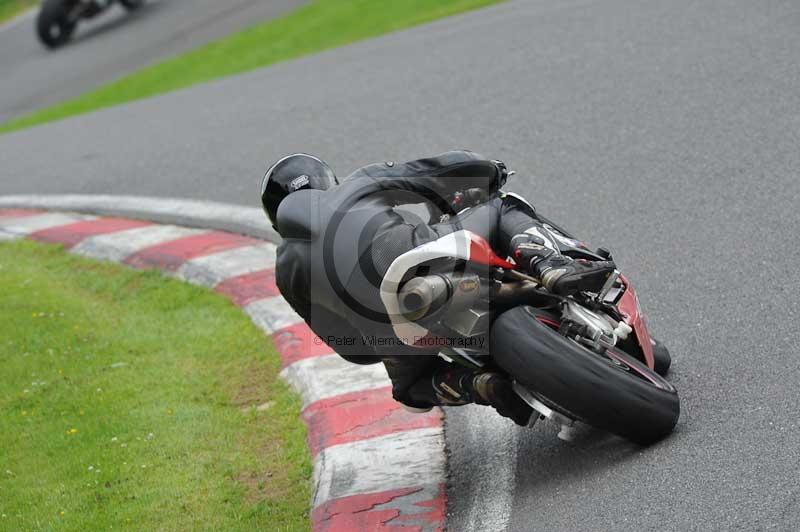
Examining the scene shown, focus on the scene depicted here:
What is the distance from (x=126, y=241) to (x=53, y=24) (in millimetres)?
12293

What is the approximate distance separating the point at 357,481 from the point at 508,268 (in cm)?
111

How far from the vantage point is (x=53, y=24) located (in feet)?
63.4

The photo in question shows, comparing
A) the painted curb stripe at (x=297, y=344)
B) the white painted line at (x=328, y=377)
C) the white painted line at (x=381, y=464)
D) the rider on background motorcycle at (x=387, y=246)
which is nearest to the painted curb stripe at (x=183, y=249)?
the painted curb stripe at (x=297, y=344)

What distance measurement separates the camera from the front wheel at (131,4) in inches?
791

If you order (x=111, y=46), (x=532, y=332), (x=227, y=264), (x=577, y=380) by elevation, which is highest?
(x=532, y=332)

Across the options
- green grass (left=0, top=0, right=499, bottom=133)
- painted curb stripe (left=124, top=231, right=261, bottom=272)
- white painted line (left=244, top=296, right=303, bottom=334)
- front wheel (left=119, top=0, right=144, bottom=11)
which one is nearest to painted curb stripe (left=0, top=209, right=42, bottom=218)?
painted curb stripe (left=124, top=231, right=261, bottom=272)

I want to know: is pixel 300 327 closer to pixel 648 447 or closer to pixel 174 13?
pixel 648 447

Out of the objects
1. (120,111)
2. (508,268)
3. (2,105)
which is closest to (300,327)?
(508,268)

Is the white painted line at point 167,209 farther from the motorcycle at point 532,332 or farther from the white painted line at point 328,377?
the motorcycle at point 532,332

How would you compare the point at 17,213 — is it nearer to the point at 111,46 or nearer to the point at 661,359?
the point at 661,359

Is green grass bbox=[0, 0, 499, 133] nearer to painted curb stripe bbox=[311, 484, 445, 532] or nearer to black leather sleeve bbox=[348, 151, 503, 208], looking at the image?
black leather sleeve bbox=[348, 151, 503, 208]

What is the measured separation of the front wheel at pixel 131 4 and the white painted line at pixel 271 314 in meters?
14.6

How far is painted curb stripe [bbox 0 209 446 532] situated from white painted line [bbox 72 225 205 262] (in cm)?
1

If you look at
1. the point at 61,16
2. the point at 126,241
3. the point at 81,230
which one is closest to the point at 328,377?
the point at 126,241
